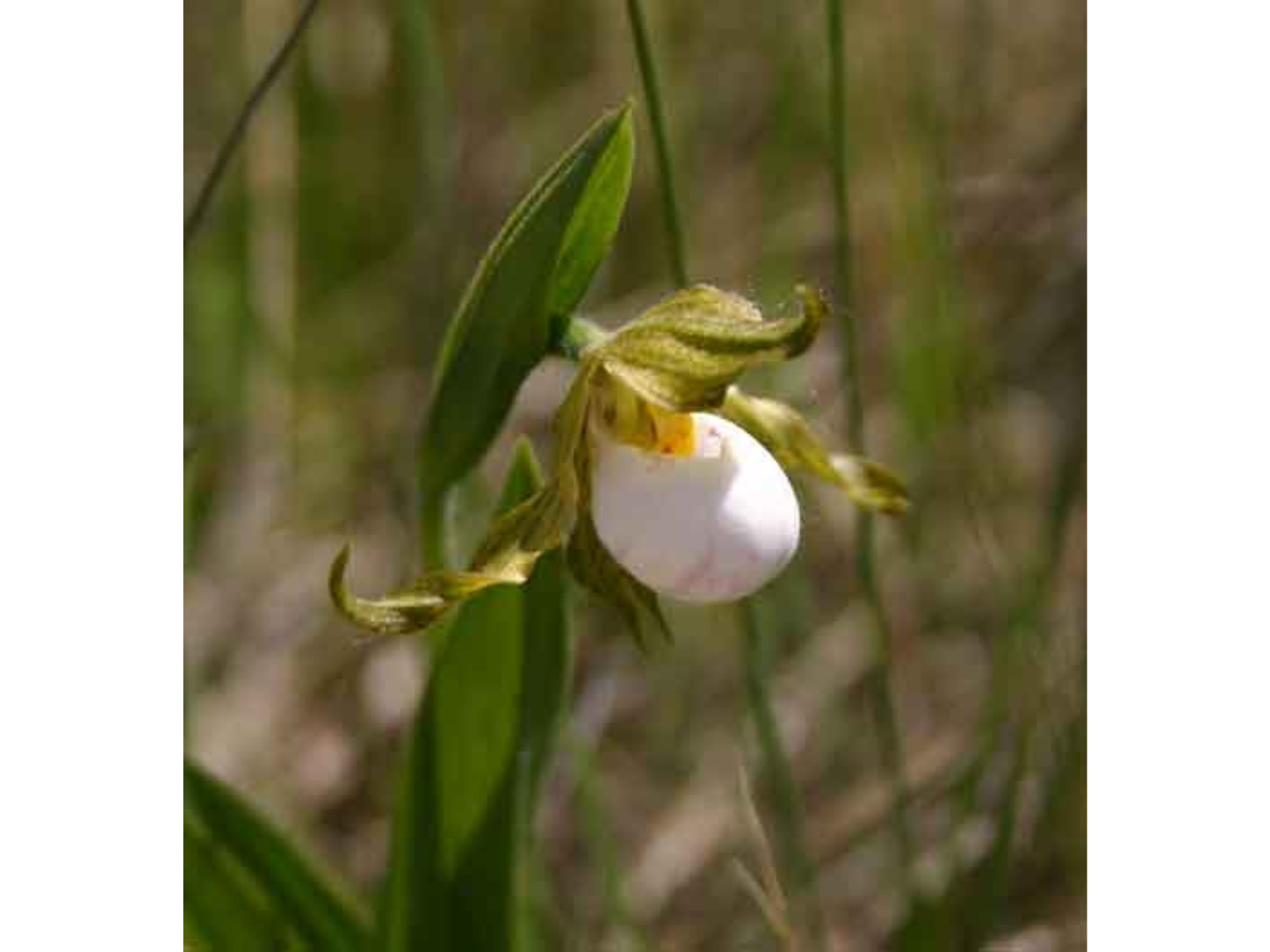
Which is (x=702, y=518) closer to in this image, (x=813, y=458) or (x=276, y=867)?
(x=813, y=458)

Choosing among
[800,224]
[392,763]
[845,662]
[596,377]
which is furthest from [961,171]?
[596,377]

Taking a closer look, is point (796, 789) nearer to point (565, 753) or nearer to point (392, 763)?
point (565, 753)

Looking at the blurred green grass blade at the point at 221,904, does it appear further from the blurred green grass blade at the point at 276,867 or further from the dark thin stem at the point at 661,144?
the dark thin stem at the point at 661,144

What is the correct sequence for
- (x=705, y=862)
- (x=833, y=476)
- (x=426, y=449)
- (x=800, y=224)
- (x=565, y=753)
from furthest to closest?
(x=800, y=224), (x=565, y=753), (x=705, y=862), (x=833, y=476), (x=426, y=449)

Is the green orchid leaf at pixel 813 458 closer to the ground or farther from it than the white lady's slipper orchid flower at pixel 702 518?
closer to the ground

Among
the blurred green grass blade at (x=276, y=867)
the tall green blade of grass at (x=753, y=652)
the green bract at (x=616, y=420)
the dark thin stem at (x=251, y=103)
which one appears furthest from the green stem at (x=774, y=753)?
the dark thin stem at (x=251, y=103)

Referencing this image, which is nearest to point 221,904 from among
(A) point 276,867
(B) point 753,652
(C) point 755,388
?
(A) point 276,867

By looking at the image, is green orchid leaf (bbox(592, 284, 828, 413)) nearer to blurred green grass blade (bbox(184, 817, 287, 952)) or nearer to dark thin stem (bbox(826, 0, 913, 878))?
dark thin stem (bbox(826, 0, 913, 878))
